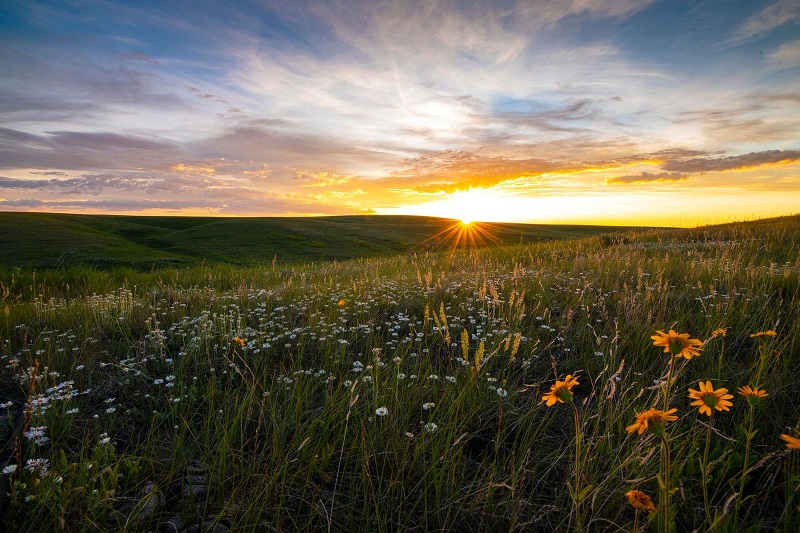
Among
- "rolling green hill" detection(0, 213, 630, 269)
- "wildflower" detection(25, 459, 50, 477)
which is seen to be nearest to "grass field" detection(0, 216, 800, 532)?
"wildflower" detection(25, 459, 50, 477)

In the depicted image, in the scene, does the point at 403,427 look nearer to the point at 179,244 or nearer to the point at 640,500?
the point at 640,500

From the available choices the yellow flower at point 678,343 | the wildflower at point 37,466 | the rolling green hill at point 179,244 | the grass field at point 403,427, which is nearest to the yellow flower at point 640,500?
the grass field at point 403,427

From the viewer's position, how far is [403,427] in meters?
2.58

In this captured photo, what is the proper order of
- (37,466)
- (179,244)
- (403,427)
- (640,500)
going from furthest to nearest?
1. (179,244)
2. (403,427)
3. (37,466)
4. (640,500)

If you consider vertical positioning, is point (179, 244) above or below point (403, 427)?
below

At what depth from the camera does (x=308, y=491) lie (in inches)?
87.4

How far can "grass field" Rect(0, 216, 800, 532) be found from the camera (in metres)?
2.00

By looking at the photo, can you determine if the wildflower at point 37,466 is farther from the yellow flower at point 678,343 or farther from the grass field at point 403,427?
the yellow flower at point 678,343

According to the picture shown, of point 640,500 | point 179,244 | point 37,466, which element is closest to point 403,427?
point 640,500

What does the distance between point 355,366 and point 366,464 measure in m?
1.20

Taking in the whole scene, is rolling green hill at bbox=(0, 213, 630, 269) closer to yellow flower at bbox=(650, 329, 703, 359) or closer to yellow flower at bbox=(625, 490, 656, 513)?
yellow flower at bbox=(650, 329, 703, 359)

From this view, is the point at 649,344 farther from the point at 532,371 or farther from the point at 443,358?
the point at 443,358

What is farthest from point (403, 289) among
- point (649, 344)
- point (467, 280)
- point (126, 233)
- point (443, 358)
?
point (126, 233)

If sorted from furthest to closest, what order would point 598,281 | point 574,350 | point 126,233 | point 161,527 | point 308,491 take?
point 126,233 → point 598,281 → point 574,350 → point 308,491 → point 161,527
